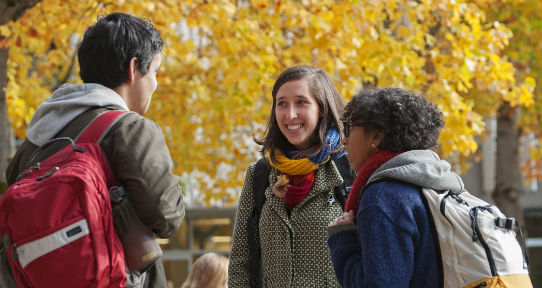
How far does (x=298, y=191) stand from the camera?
3582 millimetres

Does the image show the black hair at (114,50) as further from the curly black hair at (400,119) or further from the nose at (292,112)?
the nose at (292,112)

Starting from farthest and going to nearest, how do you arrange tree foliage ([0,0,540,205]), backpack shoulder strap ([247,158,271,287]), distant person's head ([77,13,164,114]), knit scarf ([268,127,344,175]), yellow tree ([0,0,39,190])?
1. tree foliage ([0,0,540,205])
2. yellow tree ([0,0,39,190])
3. backpack shoulder strap ([247,158,271,287])
4. knit scarf ([268,127,344,175])
5. distant person's head ([77,13,164,114])

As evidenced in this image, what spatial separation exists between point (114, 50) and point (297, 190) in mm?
1283

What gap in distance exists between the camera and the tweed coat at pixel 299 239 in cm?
346

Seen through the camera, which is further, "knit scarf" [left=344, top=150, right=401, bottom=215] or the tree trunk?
the tree trunk

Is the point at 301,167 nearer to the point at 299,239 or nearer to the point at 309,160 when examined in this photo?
the point at 309,160

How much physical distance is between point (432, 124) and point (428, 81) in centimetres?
764

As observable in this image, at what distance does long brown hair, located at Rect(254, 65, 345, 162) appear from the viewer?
3703mm

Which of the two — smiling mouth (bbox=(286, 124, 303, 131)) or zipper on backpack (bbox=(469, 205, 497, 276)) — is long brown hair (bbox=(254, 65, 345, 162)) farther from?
zipper on backpack (bbox=(469, 205, 497, 276))

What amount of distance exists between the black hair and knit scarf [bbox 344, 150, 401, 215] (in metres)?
0.88

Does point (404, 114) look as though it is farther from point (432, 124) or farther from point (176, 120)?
point (176, 120)

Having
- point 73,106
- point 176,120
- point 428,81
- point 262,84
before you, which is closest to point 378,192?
point 73,106

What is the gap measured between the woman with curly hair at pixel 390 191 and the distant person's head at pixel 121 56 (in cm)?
80

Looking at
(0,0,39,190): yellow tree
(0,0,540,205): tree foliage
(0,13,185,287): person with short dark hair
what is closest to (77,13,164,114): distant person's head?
(0,13,185,287): person with short dark hair
